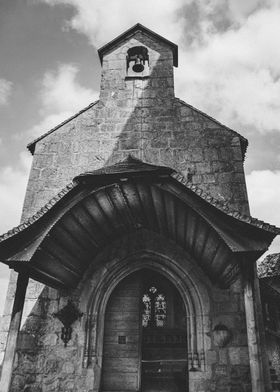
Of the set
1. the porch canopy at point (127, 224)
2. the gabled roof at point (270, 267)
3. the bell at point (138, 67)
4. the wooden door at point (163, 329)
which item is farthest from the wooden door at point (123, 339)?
the gabled roof at point (270, 267)

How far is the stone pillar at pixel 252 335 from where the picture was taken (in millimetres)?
4016

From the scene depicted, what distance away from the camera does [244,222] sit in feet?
14.3

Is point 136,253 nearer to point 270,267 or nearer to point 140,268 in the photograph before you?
point 140,268

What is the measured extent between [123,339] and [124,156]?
11.6 feet

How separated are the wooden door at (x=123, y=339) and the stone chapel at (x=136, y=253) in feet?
0.06

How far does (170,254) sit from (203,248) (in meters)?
0.91

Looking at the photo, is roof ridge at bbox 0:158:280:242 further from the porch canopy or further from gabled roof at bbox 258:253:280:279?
gabled roof at bbox 258:253:280:279

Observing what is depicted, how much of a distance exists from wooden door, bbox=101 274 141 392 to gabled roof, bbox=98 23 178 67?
18.0 ft

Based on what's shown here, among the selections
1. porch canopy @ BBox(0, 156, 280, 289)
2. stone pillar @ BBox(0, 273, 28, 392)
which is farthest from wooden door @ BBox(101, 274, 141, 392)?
stone pillar @ BBox(0, 273, 28, 392)

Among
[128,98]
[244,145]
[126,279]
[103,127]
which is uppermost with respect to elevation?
[128,98]

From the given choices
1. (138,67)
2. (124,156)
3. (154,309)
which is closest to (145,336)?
(154,309)

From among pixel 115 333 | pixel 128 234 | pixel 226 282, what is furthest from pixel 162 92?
pixel 115 333

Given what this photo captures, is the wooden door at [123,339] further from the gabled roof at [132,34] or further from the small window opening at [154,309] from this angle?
the gabled roof at [132,34]

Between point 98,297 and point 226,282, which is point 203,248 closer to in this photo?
point 226,282
